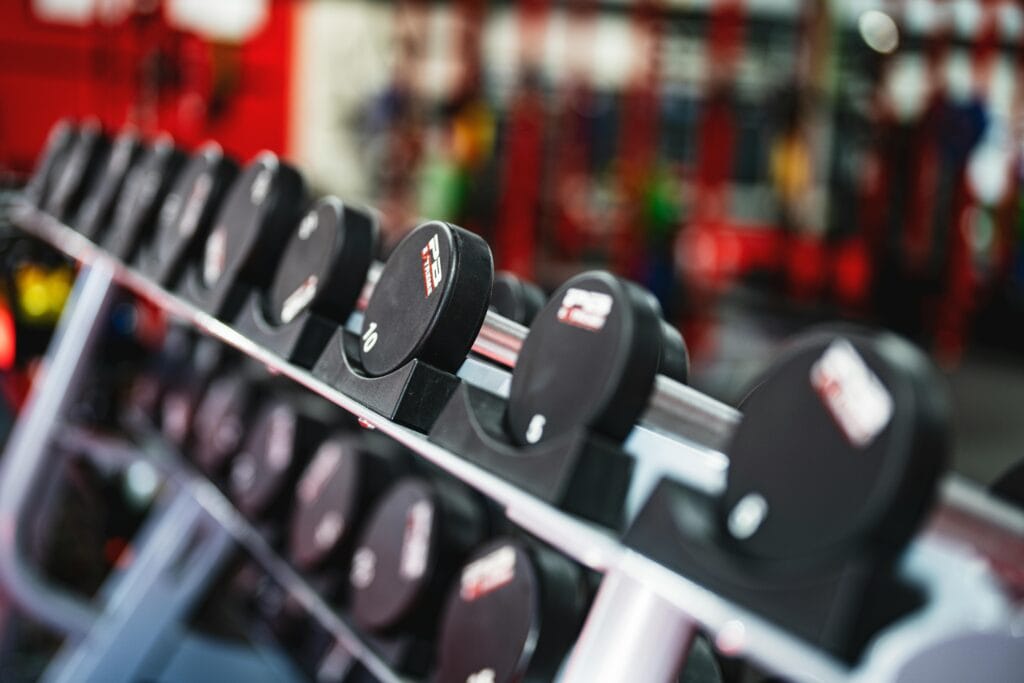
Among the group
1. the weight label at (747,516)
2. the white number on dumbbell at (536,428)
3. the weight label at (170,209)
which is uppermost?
the weight label at (747,516)

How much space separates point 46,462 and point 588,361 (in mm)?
1789

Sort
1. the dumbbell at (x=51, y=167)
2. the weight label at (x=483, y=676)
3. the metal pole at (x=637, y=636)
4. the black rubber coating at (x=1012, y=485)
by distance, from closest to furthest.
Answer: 1. the metal pole at (x=637, y=636)
2. the black rubber coating at (x=1012, y=485)
3. the weight label at (x=483, y=676)
4. the dumbbell at (x=51, y=167)

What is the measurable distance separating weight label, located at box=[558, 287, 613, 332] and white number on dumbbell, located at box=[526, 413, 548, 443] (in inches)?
3.0

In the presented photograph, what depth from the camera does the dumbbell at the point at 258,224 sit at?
4.36ft

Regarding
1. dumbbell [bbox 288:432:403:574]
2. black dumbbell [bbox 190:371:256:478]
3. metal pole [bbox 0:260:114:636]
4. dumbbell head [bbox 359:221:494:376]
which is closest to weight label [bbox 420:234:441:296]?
dumbbell head [bbox 359:221:494:376]

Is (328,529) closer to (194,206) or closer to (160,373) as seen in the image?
(194,206)

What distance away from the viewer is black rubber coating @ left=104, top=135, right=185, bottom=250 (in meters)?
1.80

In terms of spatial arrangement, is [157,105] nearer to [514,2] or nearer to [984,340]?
[514,2]

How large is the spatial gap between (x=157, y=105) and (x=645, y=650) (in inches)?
244

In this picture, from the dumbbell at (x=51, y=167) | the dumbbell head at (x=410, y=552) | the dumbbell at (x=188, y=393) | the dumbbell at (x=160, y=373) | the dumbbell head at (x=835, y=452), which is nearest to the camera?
the dumbbell head at (x=835, y=452)

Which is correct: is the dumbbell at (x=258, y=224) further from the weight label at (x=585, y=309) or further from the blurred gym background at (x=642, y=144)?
the blurred gym background at (x=642, y=144)

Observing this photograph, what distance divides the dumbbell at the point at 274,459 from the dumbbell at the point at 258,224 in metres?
0.75

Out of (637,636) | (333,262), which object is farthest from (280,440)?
(637,636)

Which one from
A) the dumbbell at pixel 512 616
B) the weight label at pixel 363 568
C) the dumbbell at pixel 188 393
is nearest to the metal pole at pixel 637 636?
the dumbbell at pixel 512 616
